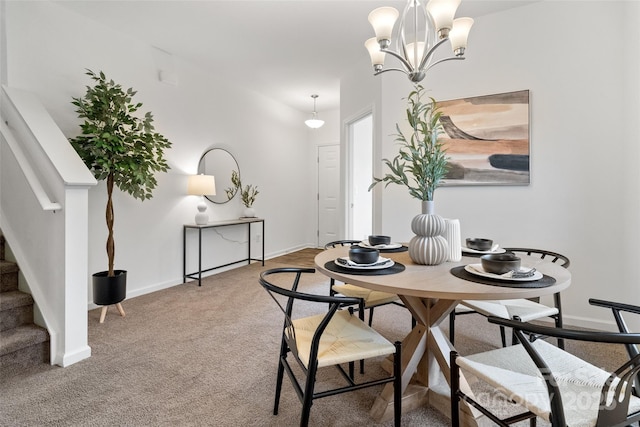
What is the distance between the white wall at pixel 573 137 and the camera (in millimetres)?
2395

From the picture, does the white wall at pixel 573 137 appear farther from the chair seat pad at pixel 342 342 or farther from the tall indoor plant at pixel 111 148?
the tall indoor plant at pixel 111 148

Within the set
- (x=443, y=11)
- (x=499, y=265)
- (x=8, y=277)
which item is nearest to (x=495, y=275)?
(x=499, y=265)

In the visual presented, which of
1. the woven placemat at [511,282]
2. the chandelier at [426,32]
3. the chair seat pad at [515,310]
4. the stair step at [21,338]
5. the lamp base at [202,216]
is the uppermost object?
the chandelier at [426,32]

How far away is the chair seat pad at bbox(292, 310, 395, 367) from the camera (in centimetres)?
124

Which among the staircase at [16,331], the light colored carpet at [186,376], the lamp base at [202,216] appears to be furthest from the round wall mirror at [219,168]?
the staircase at [16,331]

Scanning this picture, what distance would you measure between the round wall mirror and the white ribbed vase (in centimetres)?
330

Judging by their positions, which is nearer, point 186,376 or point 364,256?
point 364,256

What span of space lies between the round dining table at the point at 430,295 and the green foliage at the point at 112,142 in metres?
1.97

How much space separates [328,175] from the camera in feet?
20.5

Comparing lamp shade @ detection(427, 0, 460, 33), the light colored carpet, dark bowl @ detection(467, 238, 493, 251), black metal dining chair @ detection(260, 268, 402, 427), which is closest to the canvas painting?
dark bowl @ detection(467, 238, 493, 251)

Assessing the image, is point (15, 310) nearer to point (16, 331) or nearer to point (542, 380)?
point (16, 331)

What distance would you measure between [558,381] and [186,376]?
183cm

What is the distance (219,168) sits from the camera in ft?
14.3

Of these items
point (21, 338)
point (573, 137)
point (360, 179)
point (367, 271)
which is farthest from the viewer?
point (360, 179)
